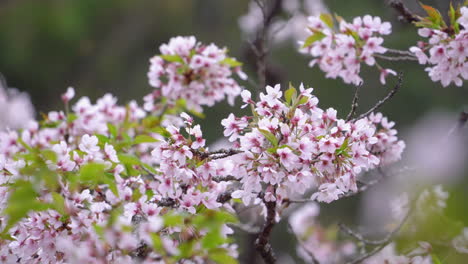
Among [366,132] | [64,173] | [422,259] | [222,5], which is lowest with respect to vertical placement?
[422,259]

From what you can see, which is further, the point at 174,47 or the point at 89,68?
the point at 89,68

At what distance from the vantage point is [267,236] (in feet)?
4.88

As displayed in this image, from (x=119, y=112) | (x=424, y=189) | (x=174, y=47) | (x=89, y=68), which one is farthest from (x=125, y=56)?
(x=424, y=189)

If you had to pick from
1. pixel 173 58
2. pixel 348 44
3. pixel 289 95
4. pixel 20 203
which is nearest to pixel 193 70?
pixel 173 58

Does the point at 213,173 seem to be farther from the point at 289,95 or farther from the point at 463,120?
the point at 463,120

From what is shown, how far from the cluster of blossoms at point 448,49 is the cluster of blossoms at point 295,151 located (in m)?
0.50

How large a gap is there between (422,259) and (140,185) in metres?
1.01

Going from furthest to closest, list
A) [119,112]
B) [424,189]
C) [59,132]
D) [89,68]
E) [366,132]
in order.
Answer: [89,68] < [119,112] < [59,132] < [424,189] < [366,132]

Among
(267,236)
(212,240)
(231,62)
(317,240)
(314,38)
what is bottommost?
(212,240)

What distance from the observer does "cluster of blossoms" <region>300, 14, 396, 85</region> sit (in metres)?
1.75

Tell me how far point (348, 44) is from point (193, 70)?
646 mm

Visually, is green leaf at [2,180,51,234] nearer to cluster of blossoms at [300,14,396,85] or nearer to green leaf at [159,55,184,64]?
green leaf at [159,55,184,64]

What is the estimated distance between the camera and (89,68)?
23.1 feet

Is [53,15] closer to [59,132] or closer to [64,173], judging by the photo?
[59,132]
